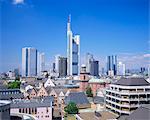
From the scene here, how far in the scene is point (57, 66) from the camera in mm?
114688

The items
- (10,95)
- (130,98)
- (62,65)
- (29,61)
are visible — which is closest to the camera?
(130,98)

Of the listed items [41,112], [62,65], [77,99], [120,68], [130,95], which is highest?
[62,65]

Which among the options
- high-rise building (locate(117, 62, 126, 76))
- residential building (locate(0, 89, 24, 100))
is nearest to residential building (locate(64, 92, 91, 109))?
residential building (locate(0, 89, 24, 100))

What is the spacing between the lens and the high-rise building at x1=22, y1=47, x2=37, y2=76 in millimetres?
107312

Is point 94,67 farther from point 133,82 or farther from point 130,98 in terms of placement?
point 130,98

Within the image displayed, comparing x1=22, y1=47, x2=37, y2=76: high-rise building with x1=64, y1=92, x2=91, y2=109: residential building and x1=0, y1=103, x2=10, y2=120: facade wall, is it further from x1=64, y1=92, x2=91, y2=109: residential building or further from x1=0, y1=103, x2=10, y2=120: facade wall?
x1=0, y1=103, x2=10, y2=120: facade wall

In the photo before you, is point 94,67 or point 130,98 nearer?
point 130,98

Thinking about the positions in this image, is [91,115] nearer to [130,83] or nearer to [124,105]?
[124,105]

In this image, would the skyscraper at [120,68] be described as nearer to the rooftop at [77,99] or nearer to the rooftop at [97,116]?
the rooftop at [77,99]

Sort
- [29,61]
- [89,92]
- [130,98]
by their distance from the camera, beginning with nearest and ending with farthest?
[130,98] < [89,92] < [29,61]

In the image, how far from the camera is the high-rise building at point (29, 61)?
107m

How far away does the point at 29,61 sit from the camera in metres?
109

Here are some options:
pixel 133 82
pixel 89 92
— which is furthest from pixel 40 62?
pixel 133 82

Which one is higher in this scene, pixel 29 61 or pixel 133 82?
pixel 29 61
